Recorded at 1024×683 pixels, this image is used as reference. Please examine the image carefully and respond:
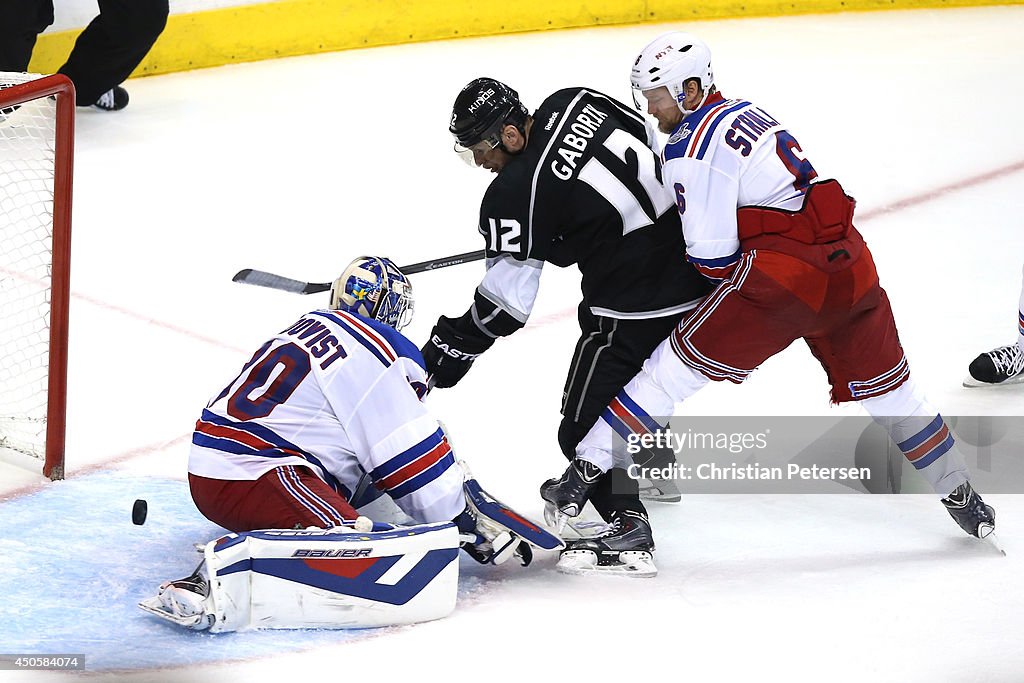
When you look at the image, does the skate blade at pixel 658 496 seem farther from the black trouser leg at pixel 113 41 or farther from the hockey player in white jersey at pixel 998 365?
the black trouser leg at pixel 113 41

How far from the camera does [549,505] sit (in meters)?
2.60

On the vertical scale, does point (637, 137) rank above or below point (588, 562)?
above

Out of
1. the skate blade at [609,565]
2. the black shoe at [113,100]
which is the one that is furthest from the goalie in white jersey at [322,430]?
the black shoe at [113,100]

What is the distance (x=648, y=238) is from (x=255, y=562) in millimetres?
951

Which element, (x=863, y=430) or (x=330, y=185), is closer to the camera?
(x=863, y=430)

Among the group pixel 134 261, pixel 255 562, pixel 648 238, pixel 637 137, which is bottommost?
pixel 134 261

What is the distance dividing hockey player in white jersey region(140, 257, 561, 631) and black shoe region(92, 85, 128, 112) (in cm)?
389

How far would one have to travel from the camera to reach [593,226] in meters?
2.54

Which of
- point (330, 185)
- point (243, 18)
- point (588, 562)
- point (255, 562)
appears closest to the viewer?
point (255, 562)

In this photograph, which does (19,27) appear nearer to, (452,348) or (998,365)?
(452,348)

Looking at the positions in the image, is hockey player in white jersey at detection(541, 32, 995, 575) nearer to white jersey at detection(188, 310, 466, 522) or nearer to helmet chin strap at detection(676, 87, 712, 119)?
helmet chin strap at detection(676, 87, 712, 119)

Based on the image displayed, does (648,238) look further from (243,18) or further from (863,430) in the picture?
(243,18)

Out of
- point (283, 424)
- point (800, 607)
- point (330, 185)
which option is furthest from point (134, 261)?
point (800, 607)

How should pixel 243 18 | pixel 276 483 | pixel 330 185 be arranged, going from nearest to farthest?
pixel 276 483 → pixel 330 185 → pixel 243 18
